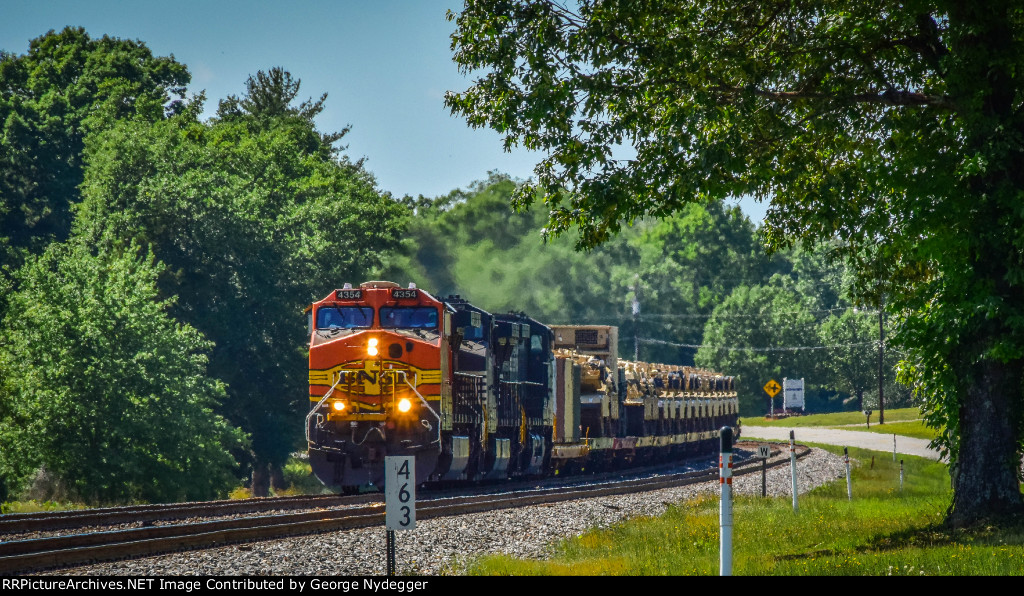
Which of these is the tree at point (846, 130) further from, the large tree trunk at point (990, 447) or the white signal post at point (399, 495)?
the white signal post at point (399, 495)

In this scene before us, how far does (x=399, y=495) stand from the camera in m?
11.5

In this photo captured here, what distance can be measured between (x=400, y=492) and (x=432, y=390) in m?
11.1

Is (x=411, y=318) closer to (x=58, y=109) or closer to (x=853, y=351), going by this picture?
(x=58, y=109)

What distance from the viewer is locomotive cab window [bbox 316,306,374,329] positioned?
76.3ft

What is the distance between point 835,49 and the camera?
639 inches

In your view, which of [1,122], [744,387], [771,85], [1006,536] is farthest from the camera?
[744,387]

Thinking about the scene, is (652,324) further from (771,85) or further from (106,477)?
(771,85)

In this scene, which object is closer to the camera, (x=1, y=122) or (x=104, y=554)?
(x=104, y=554)

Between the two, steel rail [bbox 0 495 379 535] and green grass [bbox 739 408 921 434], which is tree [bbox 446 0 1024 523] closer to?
steel rail [bbox 0 495 379 535]

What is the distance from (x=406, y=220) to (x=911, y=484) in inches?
1219

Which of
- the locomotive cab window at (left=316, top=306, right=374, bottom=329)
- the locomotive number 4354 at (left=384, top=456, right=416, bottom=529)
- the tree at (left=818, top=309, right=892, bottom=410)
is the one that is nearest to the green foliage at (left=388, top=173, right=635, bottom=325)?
the tree at (left=818, top=309, right=892, bottom=410)

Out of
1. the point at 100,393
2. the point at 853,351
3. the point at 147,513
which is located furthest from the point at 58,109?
the point at 853,351
